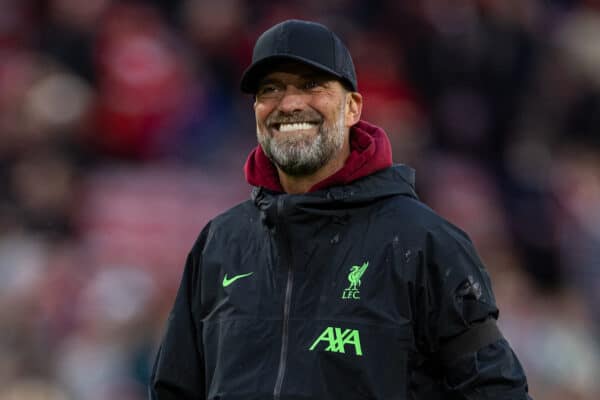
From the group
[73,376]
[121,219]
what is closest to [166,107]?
[121,219]

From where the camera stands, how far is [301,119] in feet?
12.3

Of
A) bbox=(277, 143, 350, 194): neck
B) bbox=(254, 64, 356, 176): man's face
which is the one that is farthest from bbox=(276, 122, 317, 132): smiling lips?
bbox=(277, 143, 350, 194): neck

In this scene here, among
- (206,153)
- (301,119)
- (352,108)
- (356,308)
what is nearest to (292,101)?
(301,119)

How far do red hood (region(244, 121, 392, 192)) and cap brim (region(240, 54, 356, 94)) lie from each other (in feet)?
0.47

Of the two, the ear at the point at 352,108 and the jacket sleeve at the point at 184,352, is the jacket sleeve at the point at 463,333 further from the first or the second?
the jacket sleeve at the point at 184,352

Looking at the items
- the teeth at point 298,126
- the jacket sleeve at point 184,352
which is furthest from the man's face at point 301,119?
the jacket sleeve at point 184,352

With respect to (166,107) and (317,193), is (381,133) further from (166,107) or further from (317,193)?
(166,107)

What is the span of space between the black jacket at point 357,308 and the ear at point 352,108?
175 millimetres

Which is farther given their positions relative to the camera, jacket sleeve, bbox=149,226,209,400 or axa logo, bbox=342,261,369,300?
jacket sleeve, bbox=149,226,209,400

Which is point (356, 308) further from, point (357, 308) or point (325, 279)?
point (325, 279)

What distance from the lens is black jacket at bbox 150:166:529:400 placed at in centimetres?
355

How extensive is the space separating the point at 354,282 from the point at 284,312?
0.20m

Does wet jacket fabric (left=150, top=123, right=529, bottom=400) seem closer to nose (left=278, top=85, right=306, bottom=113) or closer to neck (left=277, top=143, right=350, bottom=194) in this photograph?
neck (left=277, top=143, right=350, bottom=194)

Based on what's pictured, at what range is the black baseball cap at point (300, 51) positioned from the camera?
147 inches
